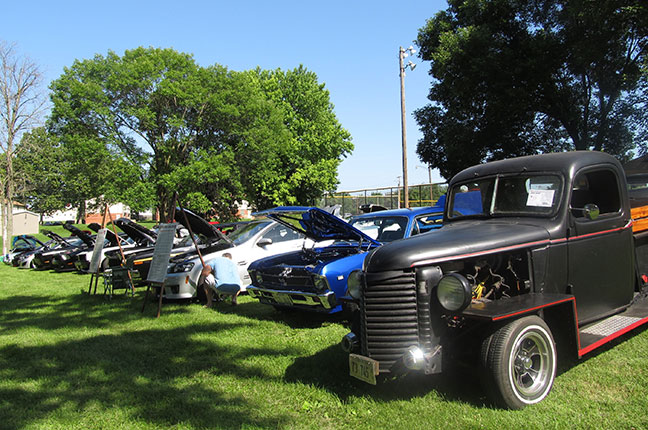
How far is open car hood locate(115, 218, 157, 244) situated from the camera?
10.9m

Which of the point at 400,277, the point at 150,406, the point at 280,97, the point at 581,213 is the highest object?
the point at 280,97

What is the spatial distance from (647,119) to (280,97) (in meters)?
26.2

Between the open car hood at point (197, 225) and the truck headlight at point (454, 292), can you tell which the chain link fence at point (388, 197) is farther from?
the truck headlight at point (454, 292)

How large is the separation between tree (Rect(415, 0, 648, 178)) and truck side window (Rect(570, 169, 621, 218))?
42.4ft

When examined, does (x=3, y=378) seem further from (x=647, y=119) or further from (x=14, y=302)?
(x=647, y=119)

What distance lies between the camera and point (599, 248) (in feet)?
14.7

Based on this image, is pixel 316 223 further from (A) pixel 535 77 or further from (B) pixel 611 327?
(A) pixel 535 77

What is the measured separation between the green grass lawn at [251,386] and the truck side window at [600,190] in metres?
1.57

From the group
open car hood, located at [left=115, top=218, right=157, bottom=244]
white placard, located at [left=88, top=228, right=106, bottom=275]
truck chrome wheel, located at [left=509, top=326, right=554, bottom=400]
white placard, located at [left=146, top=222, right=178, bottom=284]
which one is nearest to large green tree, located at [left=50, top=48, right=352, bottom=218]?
open car hood, located at [left=115, top=218, right=157, bottom=244]

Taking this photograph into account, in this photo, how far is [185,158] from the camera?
2961 cm

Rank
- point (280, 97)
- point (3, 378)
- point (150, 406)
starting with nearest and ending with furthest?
point (150, 406), point (3, 378), point (280, 97)

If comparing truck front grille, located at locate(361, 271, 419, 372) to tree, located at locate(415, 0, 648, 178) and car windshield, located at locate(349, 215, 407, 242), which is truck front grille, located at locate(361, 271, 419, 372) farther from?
tree, located at locate(415, 0, 648, 178)

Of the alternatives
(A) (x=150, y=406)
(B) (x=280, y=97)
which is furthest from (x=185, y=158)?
(A) (x=150, y=406)

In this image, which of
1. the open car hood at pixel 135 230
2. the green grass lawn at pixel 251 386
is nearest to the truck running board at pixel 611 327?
the green grass lawn at pixel 251 386
